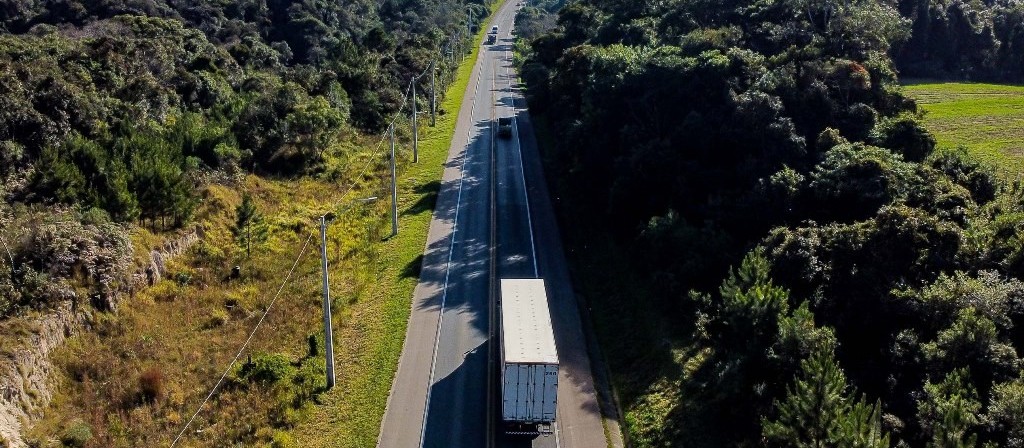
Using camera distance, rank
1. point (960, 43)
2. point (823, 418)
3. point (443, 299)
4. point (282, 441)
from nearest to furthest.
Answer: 1. point (823, 418)
2. point (282, 441)
3. point (443, 299)
4. point (960, 43)

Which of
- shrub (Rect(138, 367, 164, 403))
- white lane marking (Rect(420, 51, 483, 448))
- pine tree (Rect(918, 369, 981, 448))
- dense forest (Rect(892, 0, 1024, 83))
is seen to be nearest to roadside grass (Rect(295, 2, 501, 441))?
white lane marking (Rect(420, 51, 483, 448))

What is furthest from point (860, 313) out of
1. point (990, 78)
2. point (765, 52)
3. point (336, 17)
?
point (336, 17)

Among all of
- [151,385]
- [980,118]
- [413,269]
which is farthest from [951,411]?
[980,118]


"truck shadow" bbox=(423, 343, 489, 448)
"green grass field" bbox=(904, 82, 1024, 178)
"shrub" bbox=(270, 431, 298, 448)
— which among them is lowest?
"shrub" bbox=(270, 431, 298, 448)

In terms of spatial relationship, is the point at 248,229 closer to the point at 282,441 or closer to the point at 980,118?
the point at 282,441

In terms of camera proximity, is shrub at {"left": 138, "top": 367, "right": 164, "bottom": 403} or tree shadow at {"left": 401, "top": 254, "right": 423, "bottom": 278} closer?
shrub at {"left": 138, "top": 367, "right": 164, "bottom": 403}

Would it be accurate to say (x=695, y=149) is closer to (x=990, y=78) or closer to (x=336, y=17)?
(x=990, y=78)

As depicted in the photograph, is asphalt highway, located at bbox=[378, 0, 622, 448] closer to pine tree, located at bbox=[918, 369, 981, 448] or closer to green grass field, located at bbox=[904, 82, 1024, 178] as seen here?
pine tree, located at bbox=[918, 369, 981, 448]
